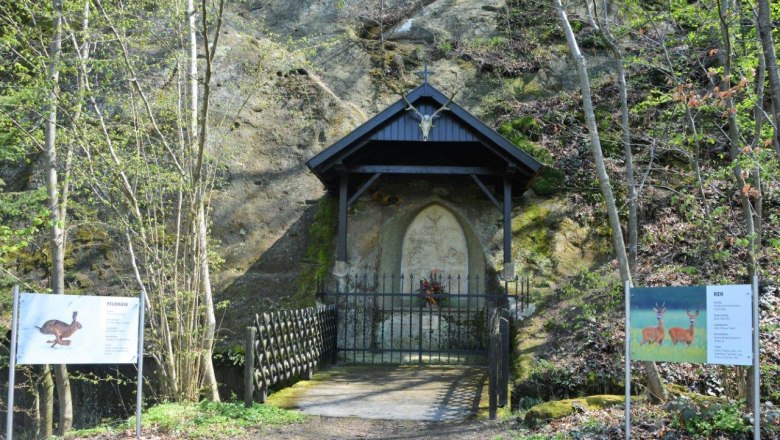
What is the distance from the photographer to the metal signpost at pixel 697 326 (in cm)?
560

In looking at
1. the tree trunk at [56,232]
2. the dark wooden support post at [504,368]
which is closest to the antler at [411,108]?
the dark wooden support post at [504,368]

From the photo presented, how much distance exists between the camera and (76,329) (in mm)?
6488

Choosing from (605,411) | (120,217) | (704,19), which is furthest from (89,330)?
(704,19)

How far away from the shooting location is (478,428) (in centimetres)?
780

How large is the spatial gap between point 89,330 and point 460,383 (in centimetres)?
573

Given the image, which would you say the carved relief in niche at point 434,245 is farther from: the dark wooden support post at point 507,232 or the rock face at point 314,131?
the dark wooden support post at point 507,232

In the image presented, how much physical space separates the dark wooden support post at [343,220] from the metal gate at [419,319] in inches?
20.6

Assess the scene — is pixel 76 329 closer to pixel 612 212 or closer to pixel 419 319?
pixel 612 212

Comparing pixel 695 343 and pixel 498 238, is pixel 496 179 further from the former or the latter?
pixel 695 343

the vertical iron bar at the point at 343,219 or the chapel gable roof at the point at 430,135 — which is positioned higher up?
the chapel gable roof at the point at 430,135

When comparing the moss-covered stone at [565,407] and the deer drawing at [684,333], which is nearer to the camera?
the deer drawing at [684,333]

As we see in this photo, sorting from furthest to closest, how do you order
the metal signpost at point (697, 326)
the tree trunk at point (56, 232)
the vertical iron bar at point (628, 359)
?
1. the tree trunk at point (56, 232)
2. the vertical iron bar at point (628, 359)
3. the metal signpost at point (697, 326)

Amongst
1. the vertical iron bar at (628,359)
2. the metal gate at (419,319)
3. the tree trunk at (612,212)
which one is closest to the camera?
the vertical iron bar at (628,359)

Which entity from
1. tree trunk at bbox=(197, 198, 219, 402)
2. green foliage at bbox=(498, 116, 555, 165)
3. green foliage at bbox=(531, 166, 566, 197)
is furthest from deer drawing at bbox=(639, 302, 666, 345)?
green foliage at bbox=(498, 116, 555, 165)
